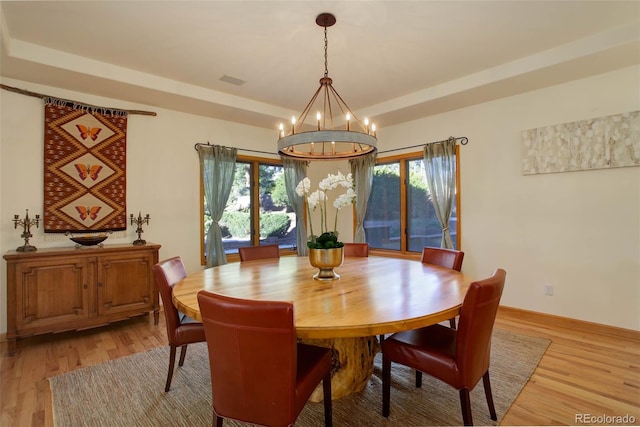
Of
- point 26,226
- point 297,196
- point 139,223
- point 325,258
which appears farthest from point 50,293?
point 297,196

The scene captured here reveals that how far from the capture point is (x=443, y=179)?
13.4 feet

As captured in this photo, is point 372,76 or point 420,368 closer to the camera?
point 420,368

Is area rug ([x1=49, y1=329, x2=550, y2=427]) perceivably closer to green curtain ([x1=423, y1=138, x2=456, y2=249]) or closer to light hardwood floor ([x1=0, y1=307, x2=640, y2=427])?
light hardwood floor ([x1=0, y1=307, x2=640, y2=427])

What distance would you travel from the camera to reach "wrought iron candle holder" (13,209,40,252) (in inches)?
112

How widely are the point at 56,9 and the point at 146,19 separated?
0.58m

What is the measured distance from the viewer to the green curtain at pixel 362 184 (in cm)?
493

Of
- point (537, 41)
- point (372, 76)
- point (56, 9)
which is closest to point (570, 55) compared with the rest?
point (537, 41)

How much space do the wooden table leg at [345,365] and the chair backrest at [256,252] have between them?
1.35 meters

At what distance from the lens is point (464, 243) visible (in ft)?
13.1

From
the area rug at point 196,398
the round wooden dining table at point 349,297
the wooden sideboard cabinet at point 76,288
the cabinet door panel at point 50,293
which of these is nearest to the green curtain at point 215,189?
the wooden sideboard cabinet at point 76,288

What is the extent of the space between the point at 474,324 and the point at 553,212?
2.56 meters

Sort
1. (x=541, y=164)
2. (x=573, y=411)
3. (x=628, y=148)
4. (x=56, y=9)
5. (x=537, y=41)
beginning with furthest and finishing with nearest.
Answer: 1. (x=541, y=164)
2. (x=628, y=148)
3. (x=537, y=41)
4. (x=56, y=9)
5. (x=573, y=411)

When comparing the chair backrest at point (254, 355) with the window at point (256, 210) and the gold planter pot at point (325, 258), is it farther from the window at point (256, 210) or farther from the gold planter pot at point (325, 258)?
the window at point (256, 210)

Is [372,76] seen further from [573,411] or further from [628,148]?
[573,411]
